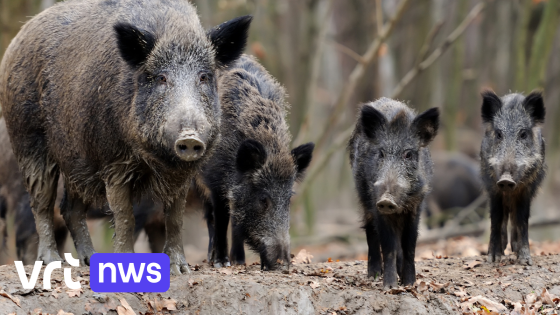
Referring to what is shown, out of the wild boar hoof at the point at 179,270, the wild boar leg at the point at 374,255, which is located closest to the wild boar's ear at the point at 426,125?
the wild boar leg at the point at 374,255

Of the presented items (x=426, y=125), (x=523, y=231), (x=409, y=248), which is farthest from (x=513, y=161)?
(x=409, y=248)

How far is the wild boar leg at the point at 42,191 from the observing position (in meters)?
7.12

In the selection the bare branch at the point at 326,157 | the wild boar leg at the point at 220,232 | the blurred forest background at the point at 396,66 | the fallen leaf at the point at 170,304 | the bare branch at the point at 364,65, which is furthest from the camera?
the bare branch at the point at 326,157

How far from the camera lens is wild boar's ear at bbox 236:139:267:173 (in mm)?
7243

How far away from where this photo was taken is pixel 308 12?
16.1m

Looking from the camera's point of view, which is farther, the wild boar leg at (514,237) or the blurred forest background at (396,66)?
the blurred forest background at (396,66)

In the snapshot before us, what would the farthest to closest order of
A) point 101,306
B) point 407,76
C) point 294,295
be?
1. point 407,76
2. point 294,295
3. point 101,306

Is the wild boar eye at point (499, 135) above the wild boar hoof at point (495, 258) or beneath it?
above

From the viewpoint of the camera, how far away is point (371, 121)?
6.70 metres

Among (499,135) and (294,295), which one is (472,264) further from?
(294,295)

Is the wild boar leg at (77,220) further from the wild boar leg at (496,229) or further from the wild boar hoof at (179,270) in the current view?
the wild boar leg at (496,229)

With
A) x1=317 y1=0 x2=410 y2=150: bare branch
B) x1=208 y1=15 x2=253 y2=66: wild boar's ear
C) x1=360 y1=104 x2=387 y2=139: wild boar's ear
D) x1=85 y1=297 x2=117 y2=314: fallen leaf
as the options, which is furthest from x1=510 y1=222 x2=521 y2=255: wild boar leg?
x1=317 y1=0 x2=410 y2=150: bare branch

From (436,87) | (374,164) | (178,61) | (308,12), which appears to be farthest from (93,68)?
(436,87)

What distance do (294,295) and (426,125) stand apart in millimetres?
2094
